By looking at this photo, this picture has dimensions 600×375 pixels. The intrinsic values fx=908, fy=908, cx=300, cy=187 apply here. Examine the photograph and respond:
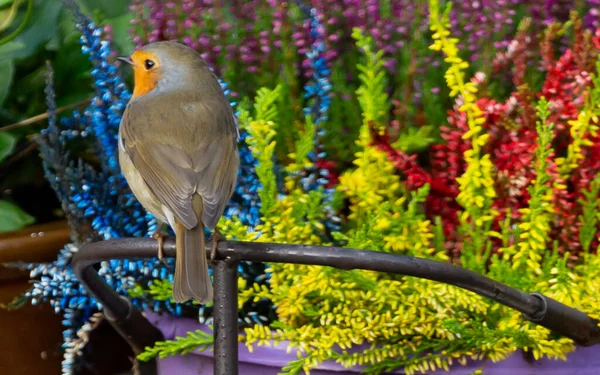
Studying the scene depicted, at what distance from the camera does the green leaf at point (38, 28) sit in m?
1.36

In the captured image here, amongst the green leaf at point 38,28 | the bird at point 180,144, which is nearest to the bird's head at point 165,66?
the bird at point 180,144

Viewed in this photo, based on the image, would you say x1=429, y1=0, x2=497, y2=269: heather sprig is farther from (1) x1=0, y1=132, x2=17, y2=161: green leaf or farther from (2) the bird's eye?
(1) x1=0, y1=132, x2=17, y2=161: green leaf

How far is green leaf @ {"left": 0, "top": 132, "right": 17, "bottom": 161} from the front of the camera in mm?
1259

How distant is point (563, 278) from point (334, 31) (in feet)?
1.46

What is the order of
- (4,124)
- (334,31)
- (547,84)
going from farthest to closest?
(4,124) < (334,31) < (547,84)

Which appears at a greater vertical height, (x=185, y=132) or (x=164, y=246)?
(x=185, y=132)

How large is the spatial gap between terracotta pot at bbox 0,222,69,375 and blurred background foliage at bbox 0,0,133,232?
18 centimetres

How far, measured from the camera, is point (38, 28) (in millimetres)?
1384

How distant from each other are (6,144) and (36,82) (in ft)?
0.53

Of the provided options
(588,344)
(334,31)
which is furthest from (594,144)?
(334,31)

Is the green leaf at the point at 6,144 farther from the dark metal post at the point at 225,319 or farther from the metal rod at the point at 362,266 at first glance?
the dark metal post at the point at 225,319

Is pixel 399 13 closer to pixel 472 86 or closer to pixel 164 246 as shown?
pixel 472 86

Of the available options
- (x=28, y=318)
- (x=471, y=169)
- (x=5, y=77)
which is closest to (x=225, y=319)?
(x=471, y=169)

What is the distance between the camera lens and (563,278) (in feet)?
3.07
